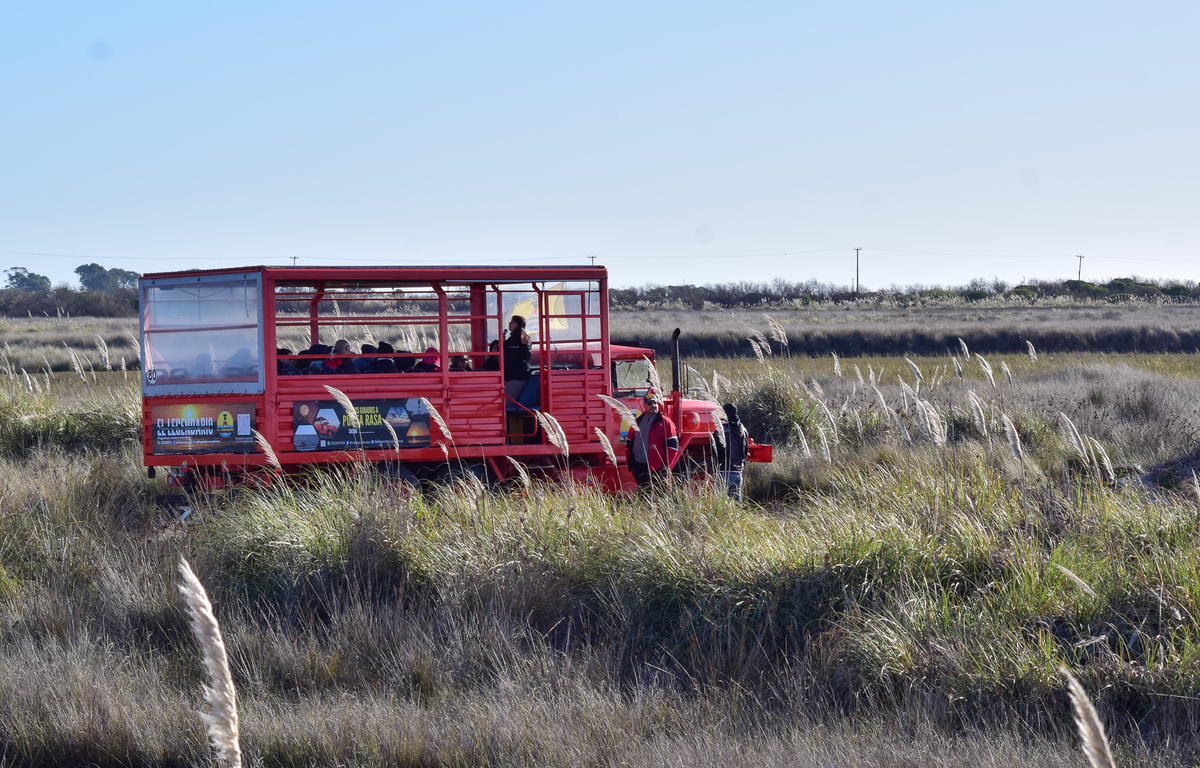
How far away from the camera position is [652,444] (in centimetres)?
1016

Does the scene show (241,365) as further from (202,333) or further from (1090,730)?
(1090,730)

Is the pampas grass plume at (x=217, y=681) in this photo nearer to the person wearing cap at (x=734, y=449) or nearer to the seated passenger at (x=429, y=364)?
the person wearing cap at (x=734, y=449)

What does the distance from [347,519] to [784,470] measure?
22.3 ft

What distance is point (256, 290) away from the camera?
10.3 metres

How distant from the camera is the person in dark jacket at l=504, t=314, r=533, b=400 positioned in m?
11.3

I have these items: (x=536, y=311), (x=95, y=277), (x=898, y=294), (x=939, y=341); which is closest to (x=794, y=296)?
(x=898, y=294)

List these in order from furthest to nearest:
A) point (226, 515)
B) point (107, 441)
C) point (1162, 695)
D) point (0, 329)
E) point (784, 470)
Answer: point (0, 329)
point (107, 441)
point (784, 470)
point (226, 515)
point (1162, 695)

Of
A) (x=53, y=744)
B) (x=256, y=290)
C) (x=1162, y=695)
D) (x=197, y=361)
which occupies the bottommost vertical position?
(x=53, y=744)

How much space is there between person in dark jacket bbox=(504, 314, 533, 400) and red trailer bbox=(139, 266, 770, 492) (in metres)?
0.07

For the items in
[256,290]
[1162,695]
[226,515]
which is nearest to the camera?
[1162,695]

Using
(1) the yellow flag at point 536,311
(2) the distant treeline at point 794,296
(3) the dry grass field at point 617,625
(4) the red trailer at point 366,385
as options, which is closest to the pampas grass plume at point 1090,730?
(3) the dry grass field at point 617,625

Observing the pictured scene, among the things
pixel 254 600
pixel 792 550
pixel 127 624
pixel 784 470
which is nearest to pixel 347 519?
pixel 254 600

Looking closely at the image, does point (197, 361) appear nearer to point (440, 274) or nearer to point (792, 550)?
point (440, 274)

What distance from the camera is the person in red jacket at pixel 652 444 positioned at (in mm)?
10039
